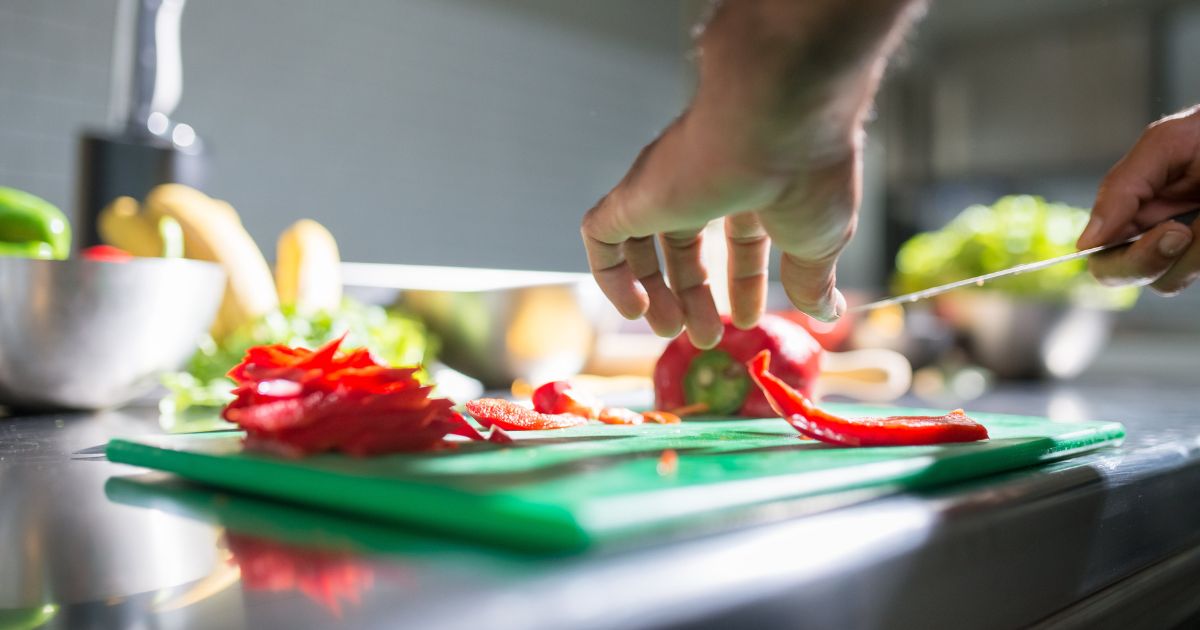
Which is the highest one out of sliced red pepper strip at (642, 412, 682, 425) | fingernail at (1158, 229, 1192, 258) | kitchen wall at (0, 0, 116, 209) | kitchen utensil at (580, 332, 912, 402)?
kitchen wall at (0, 0, 116, 209)

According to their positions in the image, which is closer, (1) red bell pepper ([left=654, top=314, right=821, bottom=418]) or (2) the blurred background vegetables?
(1) red bell pepper ([left=654, top=314, right=821, bottom=418])

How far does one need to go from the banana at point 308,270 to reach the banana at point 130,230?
19 centimetres

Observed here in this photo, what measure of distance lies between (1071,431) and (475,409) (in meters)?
0.45

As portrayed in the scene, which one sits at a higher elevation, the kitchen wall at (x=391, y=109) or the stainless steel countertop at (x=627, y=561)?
the kitchen wall at (x=391, y=109)

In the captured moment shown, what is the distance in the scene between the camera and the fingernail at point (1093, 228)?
0.93m

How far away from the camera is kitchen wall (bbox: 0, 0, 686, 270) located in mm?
2867

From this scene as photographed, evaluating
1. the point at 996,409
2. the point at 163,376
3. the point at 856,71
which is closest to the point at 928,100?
the point at 996,409

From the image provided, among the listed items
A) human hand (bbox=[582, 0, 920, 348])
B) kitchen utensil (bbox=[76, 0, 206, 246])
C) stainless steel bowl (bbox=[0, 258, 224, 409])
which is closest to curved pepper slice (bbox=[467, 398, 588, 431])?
human hand (bbox=[582, 0, 920, 348])

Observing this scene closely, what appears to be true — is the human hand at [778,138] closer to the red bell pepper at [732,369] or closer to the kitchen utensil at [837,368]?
the red bell pepper at [732,369]

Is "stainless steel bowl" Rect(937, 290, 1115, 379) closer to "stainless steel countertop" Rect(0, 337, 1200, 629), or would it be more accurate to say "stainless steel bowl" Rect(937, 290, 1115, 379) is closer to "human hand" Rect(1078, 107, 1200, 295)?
"human hand" Rect(1078, 107, 1200, 295)

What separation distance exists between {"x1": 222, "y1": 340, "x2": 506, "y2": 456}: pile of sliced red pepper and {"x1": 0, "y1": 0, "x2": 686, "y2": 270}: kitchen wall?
8.21 ft

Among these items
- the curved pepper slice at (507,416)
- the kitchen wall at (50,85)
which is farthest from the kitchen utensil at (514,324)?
the kitchen wall at (50,85)

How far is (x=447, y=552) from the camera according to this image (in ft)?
1.33

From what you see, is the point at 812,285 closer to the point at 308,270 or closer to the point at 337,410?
the point at 337,410
